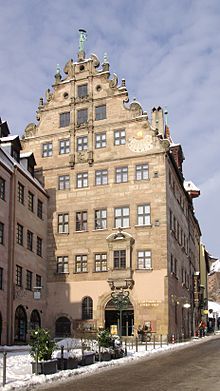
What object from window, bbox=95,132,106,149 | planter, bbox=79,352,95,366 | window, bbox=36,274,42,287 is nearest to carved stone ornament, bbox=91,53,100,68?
window, bbox=95,132,106,149

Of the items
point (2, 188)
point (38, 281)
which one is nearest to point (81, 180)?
point (38, 281)

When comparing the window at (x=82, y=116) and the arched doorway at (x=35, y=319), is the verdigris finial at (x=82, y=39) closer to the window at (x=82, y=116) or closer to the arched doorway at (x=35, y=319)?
the window at (x=82, y=116)

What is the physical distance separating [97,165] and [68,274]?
9425 mm

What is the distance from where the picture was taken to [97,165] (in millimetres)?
49062

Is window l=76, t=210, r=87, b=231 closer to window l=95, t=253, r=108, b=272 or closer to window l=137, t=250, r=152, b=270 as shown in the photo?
window l=95, t=253, r=108, b=272

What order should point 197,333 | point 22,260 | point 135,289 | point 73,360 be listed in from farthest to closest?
1. point 197,333
2. point 135,289
3. point 22,260
4. point 73,360

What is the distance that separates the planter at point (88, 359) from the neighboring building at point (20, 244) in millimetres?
15020

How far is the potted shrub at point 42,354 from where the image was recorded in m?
19.1

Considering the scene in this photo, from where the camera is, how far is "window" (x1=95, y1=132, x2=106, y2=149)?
49.2 metres

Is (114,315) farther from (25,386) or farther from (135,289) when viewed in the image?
(25,386)

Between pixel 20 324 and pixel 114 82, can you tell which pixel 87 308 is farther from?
pixel 114 82

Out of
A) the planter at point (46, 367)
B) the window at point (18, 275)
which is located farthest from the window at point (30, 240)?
the planter at point (46, 367)

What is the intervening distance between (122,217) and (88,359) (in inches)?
971

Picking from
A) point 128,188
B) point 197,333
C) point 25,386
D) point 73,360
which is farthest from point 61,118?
point 25,386
